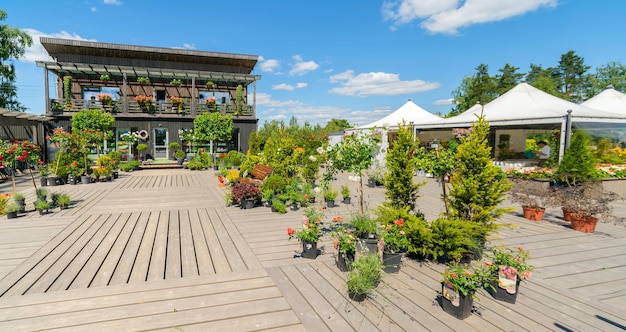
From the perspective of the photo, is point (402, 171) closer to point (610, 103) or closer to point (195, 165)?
point (195, 165)

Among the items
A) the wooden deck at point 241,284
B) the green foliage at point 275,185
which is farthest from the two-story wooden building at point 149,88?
the wooden deck at point 241,284

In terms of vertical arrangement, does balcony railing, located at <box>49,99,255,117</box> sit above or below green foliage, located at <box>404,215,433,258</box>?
above

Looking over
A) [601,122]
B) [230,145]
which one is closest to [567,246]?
[601,122]

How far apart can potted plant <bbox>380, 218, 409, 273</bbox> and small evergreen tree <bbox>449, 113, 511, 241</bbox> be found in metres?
1.13

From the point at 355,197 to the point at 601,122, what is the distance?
9.23 m

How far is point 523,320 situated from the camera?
9.55ft

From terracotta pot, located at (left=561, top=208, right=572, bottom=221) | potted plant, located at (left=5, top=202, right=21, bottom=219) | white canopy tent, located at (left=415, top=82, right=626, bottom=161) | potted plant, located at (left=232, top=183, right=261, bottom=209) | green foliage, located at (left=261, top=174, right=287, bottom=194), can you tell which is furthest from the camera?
white canopy tent, located at (left=415, top=82, right=626, bottom=161)

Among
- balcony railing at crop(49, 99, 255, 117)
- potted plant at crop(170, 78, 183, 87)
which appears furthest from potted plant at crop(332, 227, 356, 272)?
potted plant at crop(170, 78, 183, 87)

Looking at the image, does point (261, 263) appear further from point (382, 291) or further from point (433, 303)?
point (433, 303)

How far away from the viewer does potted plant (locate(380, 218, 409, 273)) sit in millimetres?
4020

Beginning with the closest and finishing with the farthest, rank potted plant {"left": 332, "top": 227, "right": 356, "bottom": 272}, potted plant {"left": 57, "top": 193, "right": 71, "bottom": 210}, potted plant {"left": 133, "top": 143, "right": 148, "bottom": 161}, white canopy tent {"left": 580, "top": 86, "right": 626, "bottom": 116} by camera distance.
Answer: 1. potted plant {"left": 332, "top": 227, "right": 356, "bottom": 272}
2. potted plant {"left": 57, "top": 193, "right": 71, "bottom": 210}
3. white canopy tent {"left": 580, "top": 86, "right": 626, "bottom": 116}
4. potted plant {"left": 133, "top": 143, "right": 148, "bottom": 161}

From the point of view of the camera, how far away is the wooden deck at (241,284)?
2.87 meters

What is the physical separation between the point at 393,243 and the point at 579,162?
800cm

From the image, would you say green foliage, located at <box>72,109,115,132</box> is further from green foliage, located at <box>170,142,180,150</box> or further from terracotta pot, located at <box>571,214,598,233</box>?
terracotta pot, located at <box>571,214,598,233</box>
